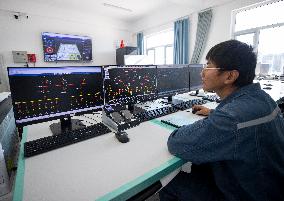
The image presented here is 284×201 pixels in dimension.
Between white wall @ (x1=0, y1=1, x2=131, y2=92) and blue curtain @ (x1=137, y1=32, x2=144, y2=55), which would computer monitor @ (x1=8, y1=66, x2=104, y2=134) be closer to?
white wall @ (x1=0, y1=1, x2=131, y2=92)

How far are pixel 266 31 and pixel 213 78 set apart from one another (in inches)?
158

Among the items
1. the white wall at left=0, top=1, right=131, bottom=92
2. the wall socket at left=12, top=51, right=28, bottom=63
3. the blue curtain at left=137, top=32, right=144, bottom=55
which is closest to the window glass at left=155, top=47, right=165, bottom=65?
the blue curtain at left=137, top=32, right=144, bottom=55

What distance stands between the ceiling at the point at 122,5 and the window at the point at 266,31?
2.36 ft

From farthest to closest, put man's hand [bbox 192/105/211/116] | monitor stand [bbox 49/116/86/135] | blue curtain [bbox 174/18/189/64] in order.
Result: blue curtain [bbox 174/18/189/64] → man's hand [bbox 192/105/211/116] → monitor stand [bbox 49/116/86/135]

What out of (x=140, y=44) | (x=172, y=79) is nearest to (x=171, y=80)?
(x=172, y=79)

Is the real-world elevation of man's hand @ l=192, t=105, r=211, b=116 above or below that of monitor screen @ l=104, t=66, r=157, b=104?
below

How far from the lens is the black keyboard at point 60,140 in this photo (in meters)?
0.90

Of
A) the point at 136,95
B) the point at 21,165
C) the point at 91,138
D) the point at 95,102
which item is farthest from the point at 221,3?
the point at 21,165

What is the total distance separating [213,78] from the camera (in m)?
0.98

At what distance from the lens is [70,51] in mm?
5484

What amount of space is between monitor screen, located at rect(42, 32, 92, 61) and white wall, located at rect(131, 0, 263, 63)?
2142 mm

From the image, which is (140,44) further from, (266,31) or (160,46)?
(266,31)

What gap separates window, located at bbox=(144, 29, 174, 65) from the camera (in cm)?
611

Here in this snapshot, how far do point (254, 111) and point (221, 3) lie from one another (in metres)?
4.38
